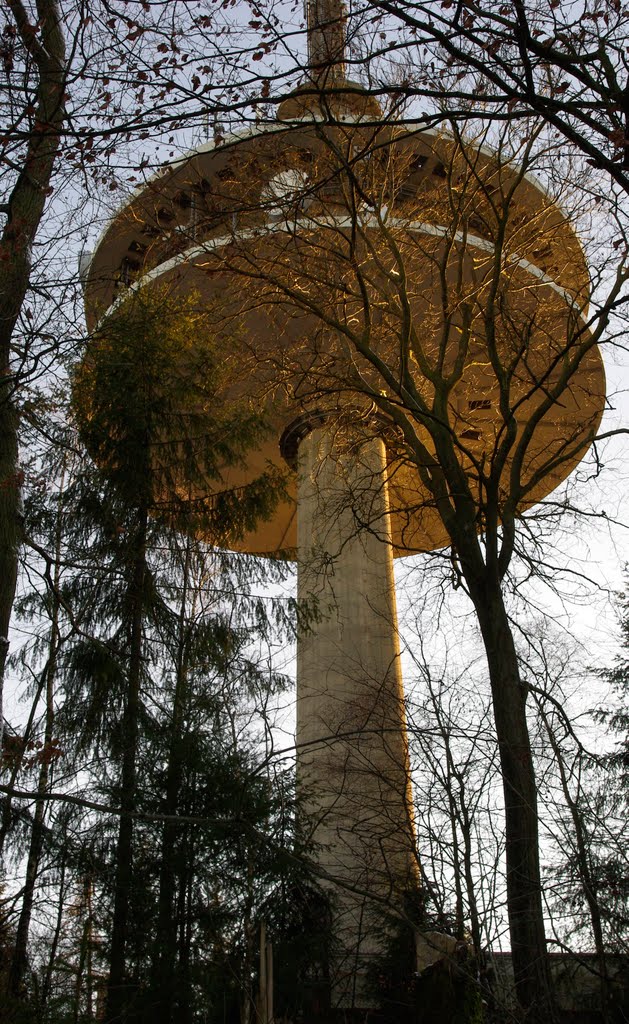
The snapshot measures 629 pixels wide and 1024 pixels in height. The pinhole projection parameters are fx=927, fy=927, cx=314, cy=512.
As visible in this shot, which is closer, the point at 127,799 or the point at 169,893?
the point at 169,893

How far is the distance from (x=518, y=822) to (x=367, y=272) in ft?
23.5

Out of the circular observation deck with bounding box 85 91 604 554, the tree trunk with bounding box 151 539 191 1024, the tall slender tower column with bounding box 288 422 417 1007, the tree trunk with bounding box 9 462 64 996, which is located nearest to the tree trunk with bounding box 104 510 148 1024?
the tree trunk with bounding box 151 539 191 1024

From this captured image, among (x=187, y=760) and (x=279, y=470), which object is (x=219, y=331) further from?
(x=187, y=760)

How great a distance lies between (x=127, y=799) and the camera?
7078mm

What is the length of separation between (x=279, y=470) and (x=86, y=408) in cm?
207

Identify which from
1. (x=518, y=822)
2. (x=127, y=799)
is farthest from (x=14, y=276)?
(x=518, y=822)

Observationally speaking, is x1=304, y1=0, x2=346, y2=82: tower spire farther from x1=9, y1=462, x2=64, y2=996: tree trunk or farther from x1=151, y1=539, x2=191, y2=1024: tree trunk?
x1=151, y1=539, x2=191, y2=1024: tree trunk

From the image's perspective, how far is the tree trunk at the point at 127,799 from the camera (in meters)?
6.67

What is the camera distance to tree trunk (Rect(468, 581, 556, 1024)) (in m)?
6.11

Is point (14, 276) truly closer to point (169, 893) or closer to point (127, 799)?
point (127, 799)

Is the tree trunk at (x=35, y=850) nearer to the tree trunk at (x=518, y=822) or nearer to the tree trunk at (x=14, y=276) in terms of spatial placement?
the tree trunk at (x=14, y=276)

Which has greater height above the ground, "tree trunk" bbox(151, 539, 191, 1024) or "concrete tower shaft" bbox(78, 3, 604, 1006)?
"concrete tower shaft" bbox(78, 3, 604, 1006)

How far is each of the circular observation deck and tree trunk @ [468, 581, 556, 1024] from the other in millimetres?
1659

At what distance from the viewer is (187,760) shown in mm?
7328
